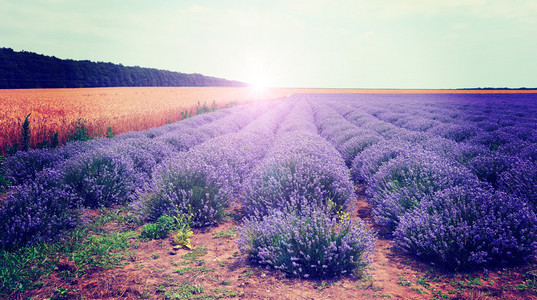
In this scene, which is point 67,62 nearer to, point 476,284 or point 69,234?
point 69,234

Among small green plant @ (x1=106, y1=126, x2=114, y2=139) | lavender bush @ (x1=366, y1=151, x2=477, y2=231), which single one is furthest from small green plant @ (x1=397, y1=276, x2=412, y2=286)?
small green plant @ (x1=106, y1=126, x2=114, y2=139)

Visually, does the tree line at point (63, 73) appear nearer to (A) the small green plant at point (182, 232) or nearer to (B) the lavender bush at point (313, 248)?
(A) the small green plant at point (182, 232)

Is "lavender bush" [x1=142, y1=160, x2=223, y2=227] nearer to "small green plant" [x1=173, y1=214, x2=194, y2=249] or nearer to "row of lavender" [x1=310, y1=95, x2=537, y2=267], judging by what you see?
"small green plant" [x1=173, y1=214, x2=194, y2=249]

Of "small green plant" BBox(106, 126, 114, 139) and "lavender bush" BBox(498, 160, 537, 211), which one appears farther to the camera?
"small green plant" BBox(106, 126, 114, 139)

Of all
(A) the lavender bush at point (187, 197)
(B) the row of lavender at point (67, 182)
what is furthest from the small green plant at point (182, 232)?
(B) the row of lavender at point (67, 182)

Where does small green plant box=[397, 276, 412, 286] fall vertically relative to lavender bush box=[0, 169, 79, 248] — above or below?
below

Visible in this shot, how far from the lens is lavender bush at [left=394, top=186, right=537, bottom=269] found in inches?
103

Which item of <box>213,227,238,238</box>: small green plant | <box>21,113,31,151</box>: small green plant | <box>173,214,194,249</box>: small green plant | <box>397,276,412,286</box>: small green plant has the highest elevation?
<box>21,113,31,151</box>: small green plant

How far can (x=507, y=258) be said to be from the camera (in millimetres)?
2680

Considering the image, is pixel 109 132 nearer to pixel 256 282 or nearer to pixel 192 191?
pixel 192 191

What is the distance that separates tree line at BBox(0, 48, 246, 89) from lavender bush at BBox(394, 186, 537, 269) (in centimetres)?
3953

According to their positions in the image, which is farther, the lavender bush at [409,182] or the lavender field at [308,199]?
the lavender bush at [409,182]

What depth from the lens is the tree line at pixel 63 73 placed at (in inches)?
A: 1161

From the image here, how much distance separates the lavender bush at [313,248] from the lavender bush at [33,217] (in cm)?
239
